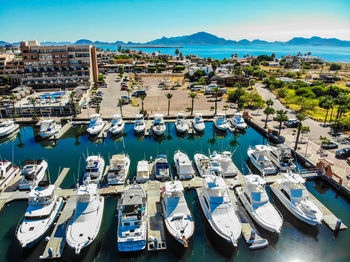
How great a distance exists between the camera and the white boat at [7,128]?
156 feet

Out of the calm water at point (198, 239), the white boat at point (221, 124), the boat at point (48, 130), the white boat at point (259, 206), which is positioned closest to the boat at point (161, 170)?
the calm water at point (198, 239)

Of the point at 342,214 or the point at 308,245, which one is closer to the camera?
the point at 308,245

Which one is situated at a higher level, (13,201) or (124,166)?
(124,166)

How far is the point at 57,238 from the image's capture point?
21.7 metres

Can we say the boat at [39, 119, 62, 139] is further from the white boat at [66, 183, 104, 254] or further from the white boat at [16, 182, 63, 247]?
the white boat at [66, 183, 104, 254]

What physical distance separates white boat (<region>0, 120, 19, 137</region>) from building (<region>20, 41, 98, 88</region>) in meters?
35.1

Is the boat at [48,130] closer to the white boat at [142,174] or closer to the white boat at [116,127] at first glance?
the white boat at [116,127]

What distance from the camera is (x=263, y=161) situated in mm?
33469

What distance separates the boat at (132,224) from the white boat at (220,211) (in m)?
6.45

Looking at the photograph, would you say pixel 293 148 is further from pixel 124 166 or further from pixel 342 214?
pixel 124 166

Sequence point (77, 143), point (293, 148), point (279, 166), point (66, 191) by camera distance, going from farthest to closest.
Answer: point (77, 143)
point (293, 148)
point (279, 166)
point (66, 191)

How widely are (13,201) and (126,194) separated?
1442cm

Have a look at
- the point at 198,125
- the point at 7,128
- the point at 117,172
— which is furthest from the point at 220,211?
the point at 7,128

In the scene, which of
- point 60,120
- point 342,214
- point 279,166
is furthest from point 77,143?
point 342,214
